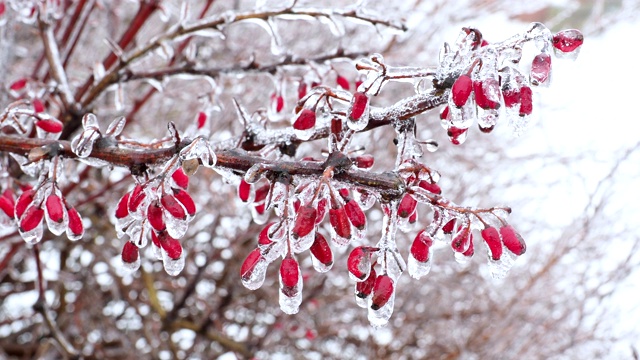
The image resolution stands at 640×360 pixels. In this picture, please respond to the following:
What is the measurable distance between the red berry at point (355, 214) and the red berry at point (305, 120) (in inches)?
6.1

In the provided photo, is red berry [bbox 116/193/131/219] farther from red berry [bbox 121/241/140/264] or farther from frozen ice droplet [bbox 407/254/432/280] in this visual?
frozen ice droplet [bbox 407/254/432/280]

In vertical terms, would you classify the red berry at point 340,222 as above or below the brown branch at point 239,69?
above

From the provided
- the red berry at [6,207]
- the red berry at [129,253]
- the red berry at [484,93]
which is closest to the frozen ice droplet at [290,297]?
the red berry at [129,253]

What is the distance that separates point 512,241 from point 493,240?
38 mm

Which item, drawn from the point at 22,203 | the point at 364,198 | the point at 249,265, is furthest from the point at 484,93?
the point at 22,203

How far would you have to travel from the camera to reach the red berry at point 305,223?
994mm

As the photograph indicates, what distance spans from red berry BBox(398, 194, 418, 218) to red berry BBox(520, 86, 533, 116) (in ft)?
0.78

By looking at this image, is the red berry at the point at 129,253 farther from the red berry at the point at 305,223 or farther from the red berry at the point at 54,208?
the red berry at the point at 305,223

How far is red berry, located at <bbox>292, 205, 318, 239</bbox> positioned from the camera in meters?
0.99

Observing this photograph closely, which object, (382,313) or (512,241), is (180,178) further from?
(512,241)

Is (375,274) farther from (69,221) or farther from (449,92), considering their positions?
(69,221)

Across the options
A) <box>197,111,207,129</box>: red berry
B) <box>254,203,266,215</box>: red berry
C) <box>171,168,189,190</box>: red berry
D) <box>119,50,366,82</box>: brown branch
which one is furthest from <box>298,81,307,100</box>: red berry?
<box>171,168,189,190</box>: red berry

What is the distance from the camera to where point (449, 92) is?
0.99m

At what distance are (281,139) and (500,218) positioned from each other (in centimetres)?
45
